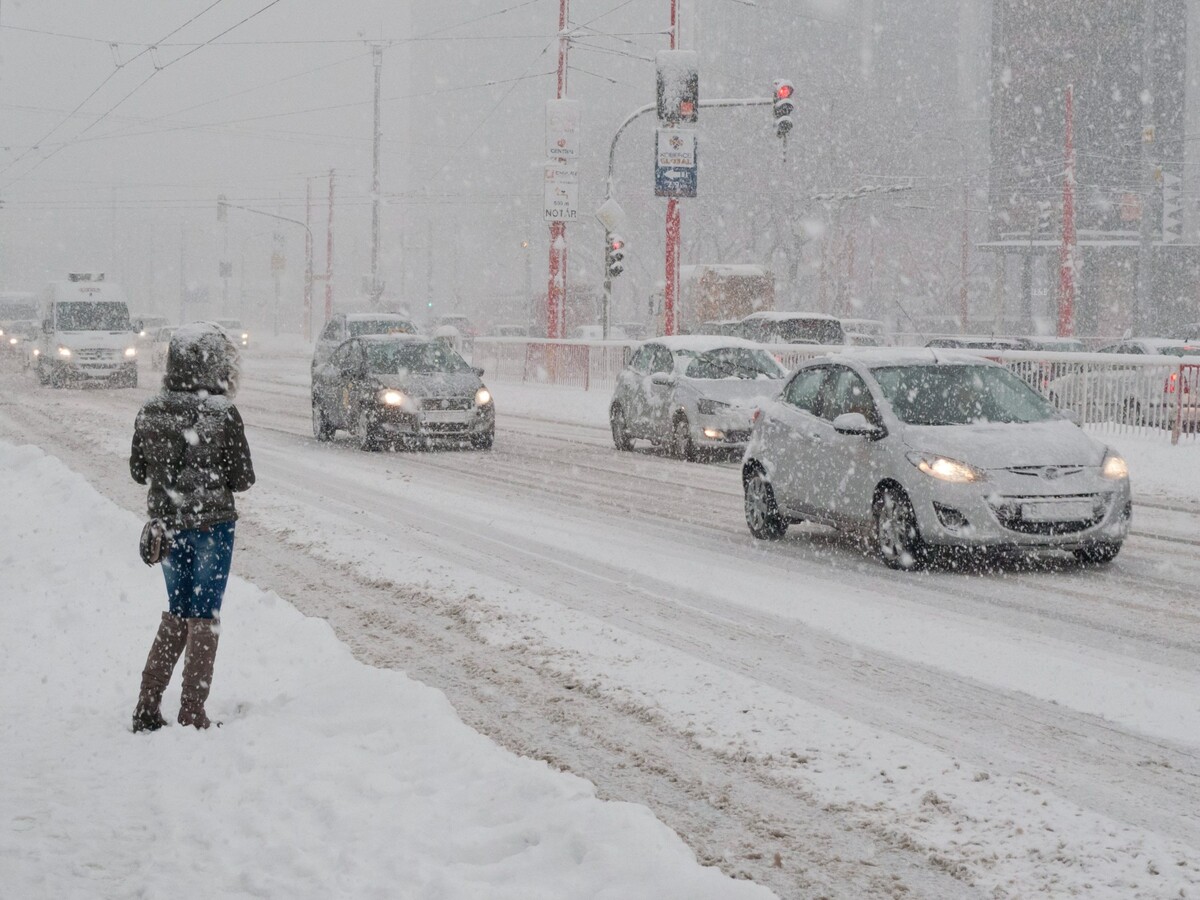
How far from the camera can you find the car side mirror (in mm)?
10641

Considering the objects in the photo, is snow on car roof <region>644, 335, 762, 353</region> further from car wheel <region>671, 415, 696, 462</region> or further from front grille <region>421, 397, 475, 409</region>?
front grille <region>421, 397, 475, 409</region>

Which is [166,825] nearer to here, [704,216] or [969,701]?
[969,701]

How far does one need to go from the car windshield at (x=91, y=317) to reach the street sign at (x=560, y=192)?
10348 millimetres

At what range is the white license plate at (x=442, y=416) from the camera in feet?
65.8

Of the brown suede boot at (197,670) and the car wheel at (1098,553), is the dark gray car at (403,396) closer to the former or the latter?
the car wheel at (1098,553)

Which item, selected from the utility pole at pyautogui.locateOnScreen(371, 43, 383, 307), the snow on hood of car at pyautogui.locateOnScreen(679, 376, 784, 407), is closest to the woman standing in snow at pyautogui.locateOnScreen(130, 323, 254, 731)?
the snow on hood of car at pyautogui.locateOnScreen(679, 376, 784, 407)

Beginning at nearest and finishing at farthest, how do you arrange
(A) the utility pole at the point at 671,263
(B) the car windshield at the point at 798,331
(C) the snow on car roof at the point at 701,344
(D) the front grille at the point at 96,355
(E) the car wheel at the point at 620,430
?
1. (C) the snow on car roof at the point at 701,344
2. (E) the car wheel at the point at 620,430
3. (B) the car windshield at the point at 798,331
4. (A) the utility pole at the point at 671,263
5. (D) the front grille at the point at 96,355

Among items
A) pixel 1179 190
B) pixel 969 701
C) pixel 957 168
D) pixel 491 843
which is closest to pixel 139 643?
pixel 491 843

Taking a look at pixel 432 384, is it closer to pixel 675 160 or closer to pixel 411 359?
pixel 411 359

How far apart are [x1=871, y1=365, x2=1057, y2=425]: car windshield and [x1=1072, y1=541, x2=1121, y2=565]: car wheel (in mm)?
1035

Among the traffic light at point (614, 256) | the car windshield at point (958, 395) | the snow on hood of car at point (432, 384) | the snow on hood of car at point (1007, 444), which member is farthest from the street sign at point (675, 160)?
the snow on hood of car at point (1007, 444)

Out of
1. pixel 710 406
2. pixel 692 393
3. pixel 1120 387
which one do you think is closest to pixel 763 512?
pixel 710 406

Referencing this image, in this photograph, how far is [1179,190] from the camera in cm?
6494

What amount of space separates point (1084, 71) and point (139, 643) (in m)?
66.3
